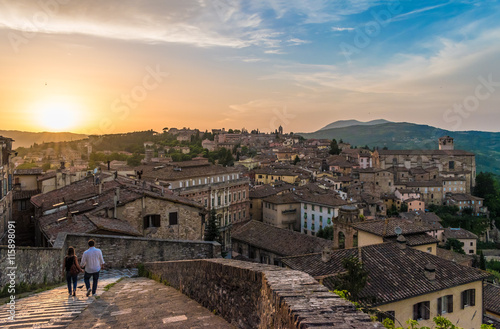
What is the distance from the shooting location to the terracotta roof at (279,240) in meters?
31.0

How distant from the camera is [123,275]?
1176 cm

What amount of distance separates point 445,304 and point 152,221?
1359 cm

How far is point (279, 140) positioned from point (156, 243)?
16257cm

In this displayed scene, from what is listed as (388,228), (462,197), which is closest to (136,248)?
(388,228)

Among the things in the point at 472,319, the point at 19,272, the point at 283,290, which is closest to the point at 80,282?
the point at 19,272

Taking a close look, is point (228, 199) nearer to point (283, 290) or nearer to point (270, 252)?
point (270, 252)

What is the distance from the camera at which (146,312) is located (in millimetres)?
6727

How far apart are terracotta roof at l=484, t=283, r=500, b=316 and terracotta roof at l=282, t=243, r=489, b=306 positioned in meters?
7.56

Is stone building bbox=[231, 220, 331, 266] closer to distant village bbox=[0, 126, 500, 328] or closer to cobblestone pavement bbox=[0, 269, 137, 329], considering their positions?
distant village bbox=[0, 126, 500, 328]

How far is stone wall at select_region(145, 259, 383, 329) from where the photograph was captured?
3.71m

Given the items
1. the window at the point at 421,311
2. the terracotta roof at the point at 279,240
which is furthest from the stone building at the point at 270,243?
the window at the point at 421,311

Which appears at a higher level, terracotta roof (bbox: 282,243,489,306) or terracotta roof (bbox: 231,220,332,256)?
terracotta roof (bbox: 282,243,489,306)

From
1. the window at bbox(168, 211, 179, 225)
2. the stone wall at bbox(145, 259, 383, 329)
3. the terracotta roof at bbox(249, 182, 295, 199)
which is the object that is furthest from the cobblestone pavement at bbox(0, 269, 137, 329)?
the terracotta roof at bbox(249, 182, 295, 199)

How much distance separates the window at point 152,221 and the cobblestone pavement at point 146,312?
8.97 meters
